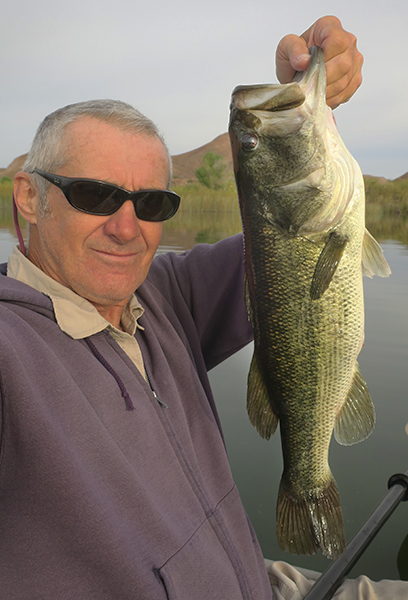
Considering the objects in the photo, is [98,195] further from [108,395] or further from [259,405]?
[259,405]

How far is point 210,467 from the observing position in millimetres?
1693

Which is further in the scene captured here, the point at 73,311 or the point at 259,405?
the point at 259,405

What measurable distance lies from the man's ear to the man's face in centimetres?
5

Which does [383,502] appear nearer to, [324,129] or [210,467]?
[210,467]

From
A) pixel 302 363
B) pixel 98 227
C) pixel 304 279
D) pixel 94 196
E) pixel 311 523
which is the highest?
pixel 94 196

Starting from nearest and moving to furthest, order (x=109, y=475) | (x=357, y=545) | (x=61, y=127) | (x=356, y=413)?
(x=109, y=475) → (x=61, y=127) → (x=356, y=413) → (x=357, y=545)

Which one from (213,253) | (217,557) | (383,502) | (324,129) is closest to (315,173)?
(324,129)

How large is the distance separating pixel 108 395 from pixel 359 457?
3.13 meters

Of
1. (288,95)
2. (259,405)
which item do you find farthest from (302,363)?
(288,95)

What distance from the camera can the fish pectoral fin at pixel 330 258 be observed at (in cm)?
151

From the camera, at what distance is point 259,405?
178 cm

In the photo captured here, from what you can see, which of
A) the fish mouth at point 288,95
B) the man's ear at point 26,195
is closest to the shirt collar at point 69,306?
the man's ear at point 26,195

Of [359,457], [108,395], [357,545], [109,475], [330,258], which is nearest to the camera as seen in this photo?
[109,475]

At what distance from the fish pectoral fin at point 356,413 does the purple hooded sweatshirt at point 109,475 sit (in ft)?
1.58
